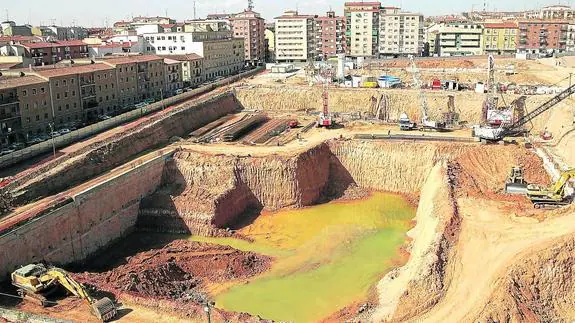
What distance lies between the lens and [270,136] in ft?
202

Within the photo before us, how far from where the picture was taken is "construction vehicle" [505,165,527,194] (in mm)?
45094

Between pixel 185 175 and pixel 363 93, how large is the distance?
32973 millimetres

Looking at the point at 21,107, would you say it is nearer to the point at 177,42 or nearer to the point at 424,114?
the point at 424,114

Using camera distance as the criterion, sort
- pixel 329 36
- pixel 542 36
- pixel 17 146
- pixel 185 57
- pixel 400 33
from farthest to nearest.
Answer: pixel 329 36
pixel 400 33
pixel 542 36
pixel 185 57
pixel 17 146

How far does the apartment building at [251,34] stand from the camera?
124 metres

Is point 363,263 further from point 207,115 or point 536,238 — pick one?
point 207,115

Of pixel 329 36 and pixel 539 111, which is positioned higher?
pixel 329 36

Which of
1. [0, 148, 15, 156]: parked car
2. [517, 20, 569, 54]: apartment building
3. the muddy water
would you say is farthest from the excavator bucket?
[517, 20, 569, 54]: apartment building

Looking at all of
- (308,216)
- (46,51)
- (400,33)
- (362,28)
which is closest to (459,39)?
(400,33)

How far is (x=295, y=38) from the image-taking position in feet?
411

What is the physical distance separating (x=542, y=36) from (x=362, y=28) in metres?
40.5

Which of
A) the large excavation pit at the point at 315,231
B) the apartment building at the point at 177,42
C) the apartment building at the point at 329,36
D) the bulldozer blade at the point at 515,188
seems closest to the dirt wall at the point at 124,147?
the large excavation pit at the point at 315,231

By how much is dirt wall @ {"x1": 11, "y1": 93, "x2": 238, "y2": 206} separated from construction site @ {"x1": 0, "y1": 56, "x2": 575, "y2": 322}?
0.19 m

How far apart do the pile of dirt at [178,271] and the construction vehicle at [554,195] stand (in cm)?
2138
